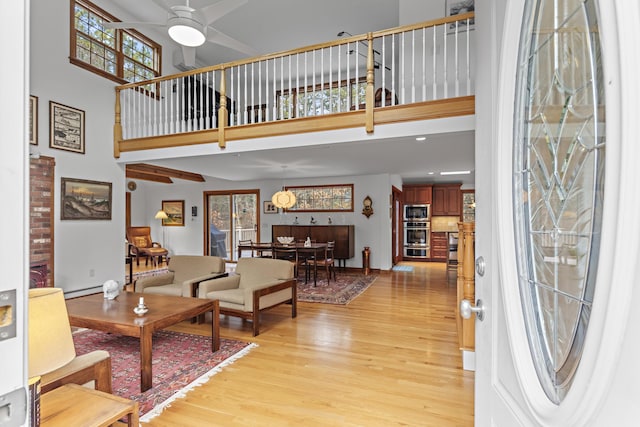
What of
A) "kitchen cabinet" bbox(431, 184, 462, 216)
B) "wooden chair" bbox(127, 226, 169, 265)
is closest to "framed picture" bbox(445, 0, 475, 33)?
"kitchen cabinet" bbox(431, 184, 462, 216)

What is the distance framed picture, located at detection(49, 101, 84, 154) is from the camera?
15.6 ft

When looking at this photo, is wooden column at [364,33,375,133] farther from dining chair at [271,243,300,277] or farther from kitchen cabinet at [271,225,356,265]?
kitchen cabinet at [271,225,356,265]

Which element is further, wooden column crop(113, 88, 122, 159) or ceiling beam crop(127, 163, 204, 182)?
ceiling beam crop(127, 163, 204, 182)

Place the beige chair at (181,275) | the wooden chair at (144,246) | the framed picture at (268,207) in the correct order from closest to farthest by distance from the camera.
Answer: the beige chair at (181,275) → the wooden chair at (144,246) → the framed picture at (268,207)

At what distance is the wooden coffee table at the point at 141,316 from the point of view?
2.50 m

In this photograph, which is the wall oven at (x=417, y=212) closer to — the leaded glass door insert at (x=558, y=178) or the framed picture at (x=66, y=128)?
the framed picture at (x=66, y=128)

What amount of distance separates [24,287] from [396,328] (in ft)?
12.4

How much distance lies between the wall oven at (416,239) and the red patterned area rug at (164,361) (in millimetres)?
7224

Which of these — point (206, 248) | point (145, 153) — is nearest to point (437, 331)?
point (145, 153)

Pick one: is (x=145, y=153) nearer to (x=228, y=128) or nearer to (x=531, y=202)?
(x=228, y=128)

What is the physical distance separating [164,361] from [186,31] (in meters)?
3.18

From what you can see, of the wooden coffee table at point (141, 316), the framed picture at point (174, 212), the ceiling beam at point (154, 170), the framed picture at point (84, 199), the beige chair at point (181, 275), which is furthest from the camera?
the framed picture at point (174, 212)

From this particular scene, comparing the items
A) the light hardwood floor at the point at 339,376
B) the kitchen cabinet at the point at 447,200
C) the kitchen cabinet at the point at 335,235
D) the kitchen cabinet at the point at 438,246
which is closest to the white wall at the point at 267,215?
the kitchen cabinet at the point at 335,235

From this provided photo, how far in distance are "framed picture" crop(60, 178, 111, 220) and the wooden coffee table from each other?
2.19m
